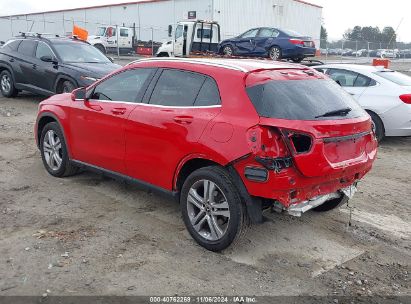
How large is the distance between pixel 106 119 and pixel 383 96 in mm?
5700

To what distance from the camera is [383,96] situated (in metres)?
8.54

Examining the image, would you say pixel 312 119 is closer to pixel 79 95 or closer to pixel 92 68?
pixel 79 95

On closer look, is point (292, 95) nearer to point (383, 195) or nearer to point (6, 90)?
point (383, 195)

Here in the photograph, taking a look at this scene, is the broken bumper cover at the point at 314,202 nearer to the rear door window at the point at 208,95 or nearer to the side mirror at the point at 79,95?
the rear door window at the point at 208,95

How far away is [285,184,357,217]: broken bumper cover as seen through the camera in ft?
12.8

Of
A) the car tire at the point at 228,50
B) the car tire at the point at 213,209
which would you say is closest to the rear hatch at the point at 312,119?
the car tire at the point at 213,209

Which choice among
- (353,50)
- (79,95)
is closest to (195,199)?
(79,95)

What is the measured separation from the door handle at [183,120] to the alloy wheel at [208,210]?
554 millimetres

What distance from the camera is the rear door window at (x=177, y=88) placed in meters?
4.31

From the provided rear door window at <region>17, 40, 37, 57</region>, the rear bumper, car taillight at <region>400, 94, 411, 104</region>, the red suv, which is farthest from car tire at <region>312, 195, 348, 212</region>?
rear door window at <region>17, 40, 37, 57</region>

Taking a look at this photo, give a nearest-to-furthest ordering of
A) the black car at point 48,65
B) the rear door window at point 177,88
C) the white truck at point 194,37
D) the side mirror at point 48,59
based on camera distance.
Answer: the rear door window at point 177,88 → the black car at point 48,65 → the side mirror at point 48,59 → the white truck at point 194,37

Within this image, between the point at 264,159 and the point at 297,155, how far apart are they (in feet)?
0.92

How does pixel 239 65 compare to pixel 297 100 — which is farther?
pixel 239 65

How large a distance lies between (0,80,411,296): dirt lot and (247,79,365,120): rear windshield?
1.29 metres
